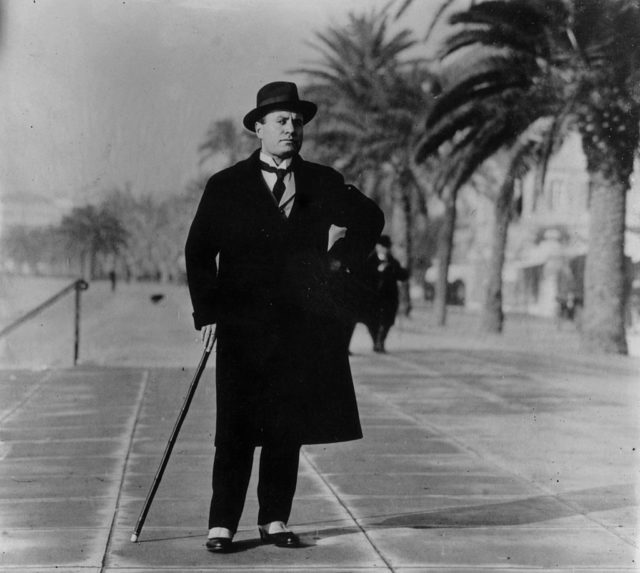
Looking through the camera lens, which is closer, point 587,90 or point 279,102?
point 279,102

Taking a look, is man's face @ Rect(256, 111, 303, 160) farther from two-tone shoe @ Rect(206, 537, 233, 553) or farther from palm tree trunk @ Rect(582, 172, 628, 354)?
palm tree trunk @ Rect(582, 172, 628, 354)

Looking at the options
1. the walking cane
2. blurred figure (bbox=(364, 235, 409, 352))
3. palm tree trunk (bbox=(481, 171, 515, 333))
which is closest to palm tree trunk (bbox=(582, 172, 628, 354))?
blurred figure (bbox=(364, 235, 409, 352))

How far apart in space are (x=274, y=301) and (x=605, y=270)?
45.6 feet

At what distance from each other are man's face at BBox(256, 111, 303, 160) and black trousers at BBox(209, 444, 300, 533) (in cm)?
130

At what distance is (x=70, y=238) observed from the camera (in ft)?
30.0

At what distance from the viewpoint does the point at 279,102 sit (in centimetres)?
574

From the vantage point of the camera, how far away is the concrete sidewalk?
5766 mm

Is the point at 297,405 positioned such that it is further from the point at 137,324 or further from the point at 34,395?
the point at 137,324

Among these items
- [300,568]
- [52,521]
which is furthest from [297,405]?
[52,521]

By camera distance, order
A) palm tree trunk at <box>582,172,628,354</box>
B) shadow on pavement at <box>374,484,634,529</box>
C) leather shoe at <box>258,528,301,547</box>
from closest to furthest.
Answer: leather shoe at <box>258,528,301,547</box> < shadow on pavement at <box>374,484,634,529</box> < palm tree trunk at <box>582,172,628,354</box>

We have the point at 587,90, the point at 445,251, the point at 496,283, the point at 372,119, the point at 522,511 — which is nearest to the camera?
the point at 522,511

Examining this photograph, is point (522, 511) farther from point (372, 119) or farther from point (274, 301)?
point (372, 119)

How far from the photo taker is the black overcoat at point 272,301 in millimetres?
5801

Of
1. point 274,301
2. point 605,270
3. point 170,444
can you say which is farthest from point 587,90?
point 170,444
